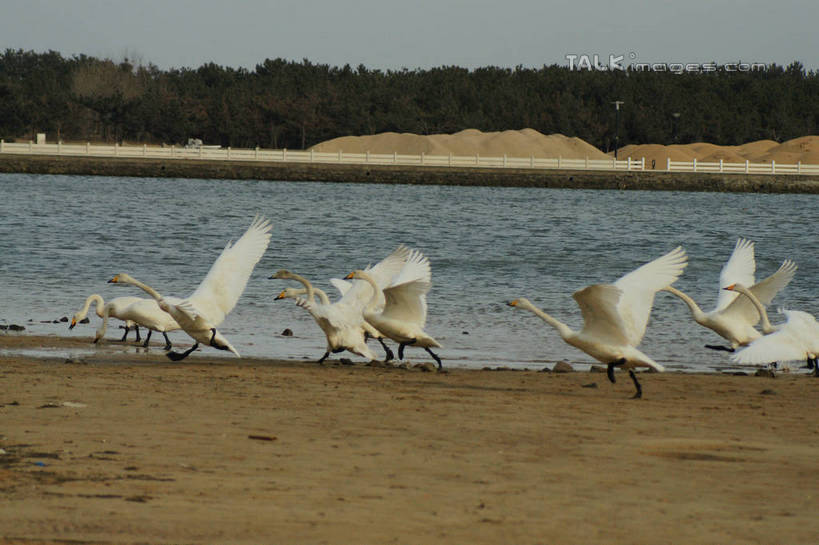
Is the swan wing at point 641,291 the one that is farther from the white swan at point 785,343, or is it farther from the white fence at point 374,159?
the white fence at point 374,159

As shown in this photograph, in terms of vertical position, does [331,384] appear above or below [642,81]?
below

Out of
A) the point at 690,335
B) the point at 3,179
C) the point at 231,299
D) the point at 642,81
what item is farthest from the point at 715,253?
the point at 642,81

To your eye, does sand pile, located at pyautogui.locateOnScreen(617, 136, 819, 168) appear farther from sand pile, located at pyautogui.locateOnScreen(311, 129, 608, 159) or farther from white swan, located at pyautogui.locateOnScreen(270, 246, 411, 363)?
white swan, located at pyautogui.locateOnScreen(270, 246, 411, 363)

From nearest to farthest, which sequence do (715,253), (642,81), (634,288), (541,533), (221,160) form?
(541,533)
(634,288)
(715,253)
(221,160)
(642,81)

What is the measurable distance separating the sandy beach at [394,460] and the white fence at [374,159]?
6012 centimetres

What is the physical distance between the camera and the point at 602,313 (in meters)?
11.2

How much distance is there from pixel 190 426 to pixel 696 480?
11.7ft

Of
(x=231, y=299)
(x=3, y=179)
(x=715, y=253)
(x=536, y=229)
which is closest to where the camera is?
(x=231, y=299)

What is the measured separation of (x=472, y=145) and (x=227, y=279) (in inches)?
2892

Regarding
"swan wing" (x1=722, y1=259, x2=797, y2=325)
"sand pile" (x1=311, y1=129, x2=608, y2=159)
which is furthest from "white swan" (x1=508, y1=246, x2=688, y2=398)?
"sand pile" (x1=311, y1=129, x2=608, y2=159)

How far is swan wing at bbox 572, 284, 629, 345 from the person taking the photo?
11.0m

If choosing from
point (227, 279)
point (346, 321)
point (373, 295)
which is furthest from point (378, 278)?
point (227, 279)

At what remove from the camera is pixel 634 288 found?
11547 mm

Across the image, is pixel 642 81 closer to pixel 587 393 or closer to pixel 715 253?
pixel 715 253
